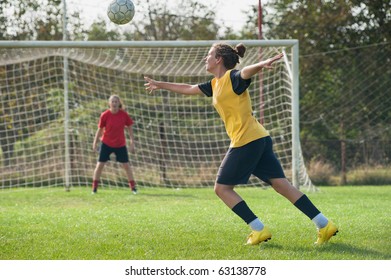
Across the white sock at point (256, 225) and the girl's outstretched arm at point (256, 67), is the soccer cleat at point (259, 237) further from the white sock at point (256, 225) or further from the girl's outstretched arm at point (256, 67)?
the girl's outstretched arm at point (256, 67)

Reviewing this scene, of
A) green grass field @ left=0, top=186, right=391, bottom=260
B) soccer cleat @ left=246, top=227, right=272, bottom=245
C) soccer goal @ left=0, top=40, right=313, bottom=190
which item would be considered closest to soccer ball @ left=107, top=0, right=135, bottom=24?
green grass field @ left=0, top=186, right=391, bottom=260

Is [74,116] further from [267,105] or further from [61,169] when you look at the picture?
[267,105]

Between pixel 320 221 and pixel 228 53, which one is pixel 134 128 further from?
pixel 320 221

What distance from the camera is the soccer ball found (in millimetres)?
8242

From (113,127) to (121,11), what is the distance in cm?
375

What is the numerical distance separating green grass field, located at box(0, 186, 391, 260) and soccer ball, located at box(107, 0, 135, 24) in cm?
227

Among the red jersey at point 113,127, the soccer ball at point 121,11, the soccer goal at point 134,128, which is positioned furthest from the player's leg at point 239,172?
the soccer goal at point 134,128

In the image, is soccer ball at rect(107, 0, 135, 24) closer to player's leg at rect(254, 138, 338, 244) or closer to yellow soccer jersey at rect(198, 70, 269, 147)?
yellow soccer jersey at rect(198, 70, 269, 147)

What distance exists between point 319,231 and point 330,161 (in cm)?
1077

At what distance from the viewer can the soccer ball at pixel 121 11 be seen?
8.24 metres

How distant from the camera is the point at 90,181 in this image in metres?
14.5

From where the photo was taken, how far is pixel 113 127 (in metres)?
11.7

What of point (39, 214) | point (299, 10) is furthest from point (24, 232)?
point (299, 10)

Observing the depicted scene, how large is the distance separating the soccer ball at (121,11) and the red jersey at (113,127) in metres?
3.61
